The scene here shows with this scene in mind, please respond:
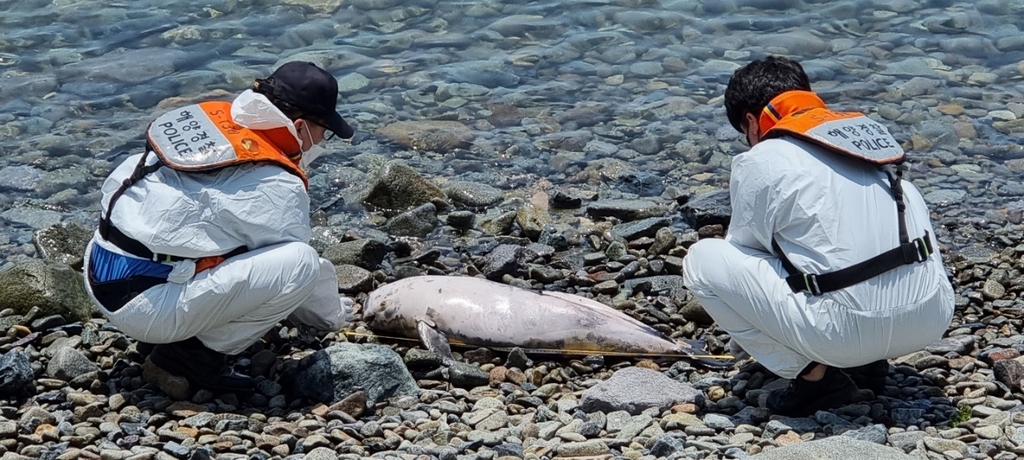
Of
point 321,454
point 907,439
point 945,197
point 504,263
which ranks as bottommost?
point 945,197

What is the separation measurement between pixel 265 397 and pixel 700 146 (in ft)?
18.7

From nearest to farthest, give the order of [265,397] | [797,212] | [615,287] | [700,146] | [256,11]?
[797,212] → [265,397] → [615,287] → [700,146] → [256,11]

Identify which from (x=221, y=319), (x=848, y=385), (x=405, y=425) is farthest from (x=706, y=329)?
(x=221, y=319)

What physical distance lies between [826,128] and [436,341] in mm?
2461

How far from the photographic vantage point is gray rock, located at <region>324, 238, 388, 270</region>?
7.98 m

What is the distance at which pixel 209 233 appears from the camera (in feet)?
17.9

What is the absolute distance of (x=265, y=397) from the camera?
5891 millimetres

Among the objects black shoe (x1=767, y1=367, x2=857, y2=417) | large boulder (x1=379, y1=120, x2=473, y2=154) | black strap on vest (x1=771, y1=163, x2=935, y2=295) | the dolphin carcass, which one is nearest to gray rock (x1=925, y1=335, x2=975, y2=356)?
black shoe (x1=767, y1=367, x2=857, y2=417)

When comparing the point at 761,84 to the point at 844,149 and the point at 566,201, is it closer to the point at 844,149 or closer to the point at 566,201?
the point at 844,149

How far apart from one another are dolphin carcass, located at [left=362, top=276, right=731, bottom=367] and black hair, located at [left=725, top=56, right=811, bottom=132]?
150cm

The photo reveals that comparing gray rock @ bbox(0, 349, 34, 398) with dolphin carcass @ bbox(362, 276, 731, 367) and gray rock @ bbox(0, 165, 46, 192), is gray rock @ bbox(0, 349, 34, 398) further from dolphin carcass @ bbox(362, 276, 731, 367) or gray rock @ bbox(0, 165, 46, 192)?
gray rock @ bbox(0, 165, 46, 192)

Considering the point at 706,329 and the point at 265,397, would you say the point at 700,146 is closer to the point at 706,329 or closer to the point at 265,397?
the point at 706,329

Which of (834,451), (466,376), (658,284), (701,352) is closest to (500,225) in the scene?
(658,284)

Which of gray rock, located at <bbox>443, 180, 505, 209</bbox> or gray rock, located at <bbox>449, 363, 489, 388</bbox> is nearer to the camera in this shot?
gray rock, located at <bbox>449, 363, 489, 388</bbox>
